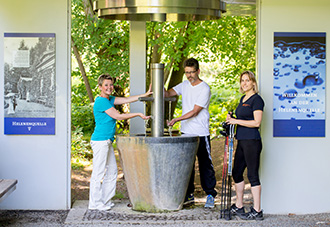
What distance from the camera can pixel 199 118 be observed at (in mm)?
8016

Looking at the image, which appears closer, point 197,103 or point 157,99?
point 157,99

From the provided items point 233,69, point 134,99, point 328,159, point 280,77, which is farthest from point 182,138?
point 233,69

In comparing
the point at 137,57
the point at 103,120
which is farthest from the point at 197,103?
the point at 103,120

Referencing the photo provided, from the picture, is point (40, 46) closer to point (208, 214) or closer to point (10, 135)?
point (10, 135)

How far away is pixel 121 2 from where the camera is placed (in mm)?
7434

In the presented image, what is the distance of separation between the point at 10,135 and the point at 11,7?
1.75 m

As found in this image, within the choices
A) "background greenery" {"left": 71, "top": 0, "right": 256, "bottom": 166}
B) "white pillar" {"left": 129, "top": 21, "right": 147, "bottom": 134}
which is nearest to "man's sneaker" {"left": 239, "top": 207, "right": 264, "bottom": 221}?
"white pillar" {"left": 129, "top": 21, "right": 147, "bottom": 134}

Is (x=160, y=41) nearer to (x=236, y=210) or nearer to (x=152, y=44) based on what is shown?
(x=152, y=44)

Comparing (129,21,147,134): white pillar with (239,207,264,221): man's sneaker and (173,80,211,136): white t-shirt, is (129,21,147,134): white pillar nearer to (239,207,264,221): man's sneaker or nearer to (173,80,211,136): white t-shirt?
(173,80,211,136): white t-shirt

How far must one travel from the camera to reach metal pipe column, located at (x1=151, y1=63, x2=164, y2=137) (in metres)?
7.77

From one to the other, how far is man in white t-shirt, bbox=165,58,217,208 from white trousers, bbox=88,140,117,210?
3.62 ft

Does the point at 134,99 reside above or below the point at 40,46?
below

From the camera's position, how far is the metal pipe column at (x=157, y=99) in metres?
7.77

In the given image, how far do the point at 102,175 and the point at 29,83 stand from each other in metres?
1.62
